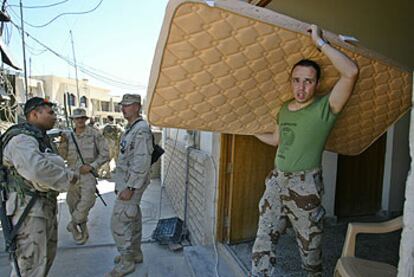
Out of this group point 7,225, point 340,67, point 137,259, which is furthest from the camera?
point 137,259

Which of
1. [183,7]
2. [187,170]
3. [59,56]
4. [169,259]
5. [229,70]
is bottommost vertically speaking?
[169,259]

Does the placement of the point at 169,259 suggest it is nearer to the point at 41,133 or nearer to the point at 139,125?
the point at 139,125

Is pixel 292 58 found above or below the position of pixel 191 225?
above

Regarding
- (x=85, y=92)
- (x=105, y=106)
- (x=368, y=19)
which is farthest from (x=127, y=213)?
(x=105, y=106)

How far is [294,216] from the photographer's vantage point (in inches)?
61.5

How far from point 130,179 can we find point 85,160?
1.50 metres

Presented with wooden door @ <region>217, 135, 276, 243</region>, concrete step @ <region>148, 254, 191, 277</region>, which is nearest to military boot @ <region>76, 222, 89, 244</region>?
concrete step @ <region>148, 254, 191, 277</region>

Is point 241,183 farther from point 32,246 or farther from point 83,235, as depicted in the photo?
point 83,235

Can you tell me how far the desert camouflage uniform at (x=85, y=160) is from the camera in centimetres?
388

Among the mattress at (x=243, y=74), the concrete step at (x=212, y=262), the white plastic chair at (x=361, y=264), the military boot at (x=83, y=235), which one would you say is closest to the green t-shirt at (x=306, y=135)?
the mattress at (x=243, y=74)

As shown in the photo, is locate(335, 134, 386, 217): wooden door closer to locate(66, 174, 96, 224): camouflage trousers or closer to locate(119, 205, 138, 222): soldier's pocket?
locate(119, 205, 138, 222): soldier's pocket

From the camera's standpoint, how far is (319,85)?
160cm

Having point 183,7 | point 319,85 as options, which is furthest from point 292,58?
point 183,7

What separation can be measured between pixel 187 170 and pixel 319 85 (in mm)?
2710
